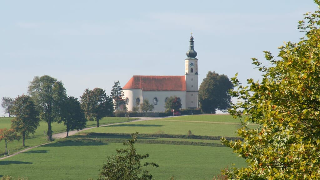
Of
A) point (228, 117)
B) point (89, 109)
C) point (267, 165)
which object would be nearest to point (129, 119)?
point (89, 109)

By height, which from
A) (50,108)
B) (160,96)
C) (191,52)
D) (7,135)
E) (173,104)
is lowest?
(7,135)

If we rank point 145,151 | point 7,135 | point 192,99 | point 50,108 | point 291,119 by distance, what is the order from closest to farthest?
point 291,119 → point 145,151 → point 7,135 → point 50,108 → point 192,99

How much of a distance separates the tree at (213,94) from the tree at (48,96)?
38.8 m

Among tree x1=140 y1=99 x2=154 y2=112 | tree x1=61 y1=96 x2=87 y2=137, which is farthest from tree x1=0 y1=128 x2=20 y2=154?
tree x1=140 y1=99 x2=154 y2=112

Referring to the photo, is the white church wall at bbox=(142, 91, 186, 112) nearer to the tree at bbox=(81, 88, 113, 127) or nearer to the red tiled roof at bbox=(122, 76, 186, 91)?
the red tiled roof at bbox=(122, 76, 186, 91)

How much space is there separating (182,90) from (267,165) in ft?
413

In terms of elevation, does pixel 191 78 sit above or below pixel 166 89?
above

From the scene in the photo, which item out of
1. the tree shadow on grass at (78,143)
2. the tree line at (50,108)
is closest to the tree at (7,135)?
the tree line at (50,108)

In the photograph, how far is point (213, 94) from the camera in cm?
13862

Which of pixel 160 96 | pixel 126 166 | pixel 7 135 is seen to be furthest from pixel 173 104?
pixel 126 166

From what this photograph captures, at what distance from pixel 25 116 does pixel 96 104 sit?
2272 centimetres

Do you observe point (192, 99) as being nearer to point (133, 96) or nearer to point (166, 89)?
point (166, 89)

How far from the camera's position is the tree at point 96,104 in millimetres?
114125

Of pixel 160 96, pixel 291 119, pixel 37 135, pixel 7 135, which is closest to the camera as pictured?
pixel 291 119
